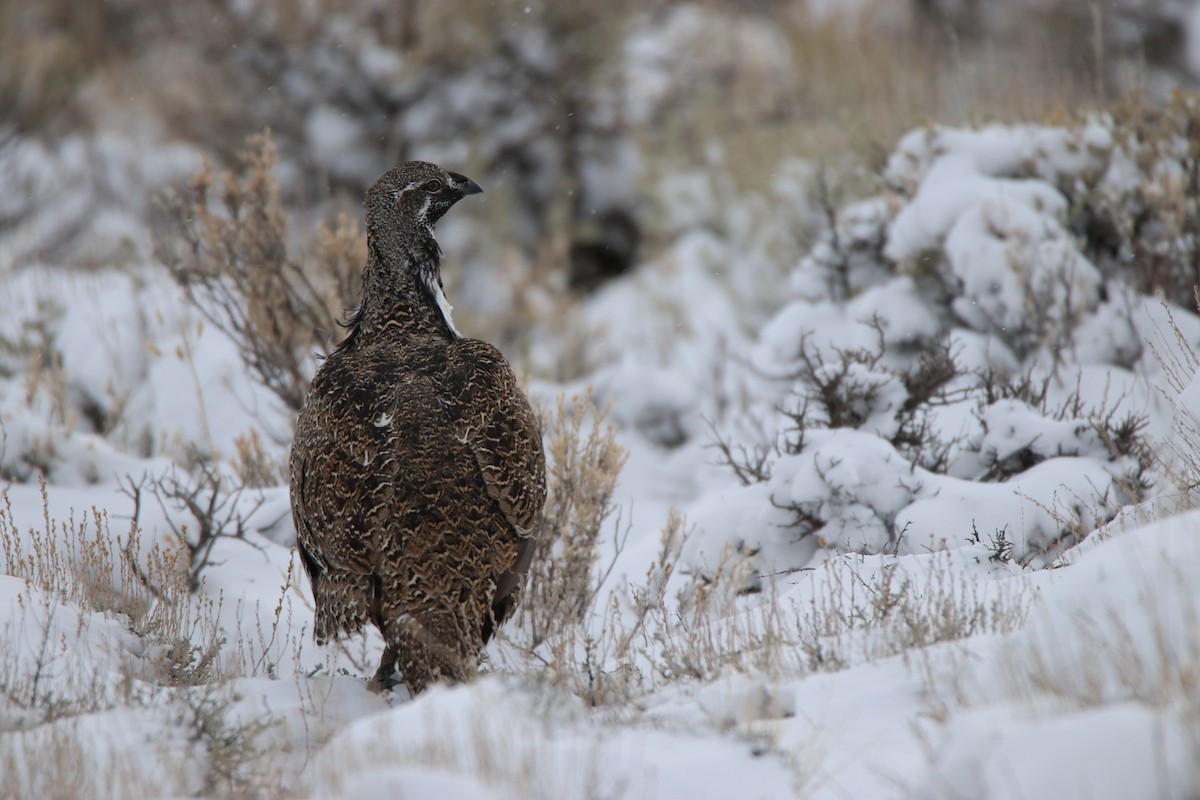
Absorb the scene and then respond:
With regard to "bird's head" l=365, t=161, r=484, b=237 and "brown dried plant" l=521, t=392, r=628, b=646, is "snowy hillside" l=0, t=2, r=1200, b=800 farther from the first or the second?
"bird's head" l=365, t=161, r=484, b=237

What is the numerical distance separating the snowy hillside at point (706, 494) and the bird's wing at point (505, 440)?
0.45 metres

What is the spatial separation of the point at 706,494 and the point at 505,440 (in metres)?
3.01

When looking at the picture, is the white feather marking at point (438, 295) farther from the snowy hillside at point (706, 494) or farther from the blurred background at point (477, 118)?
the blurred background at point (477, 118)

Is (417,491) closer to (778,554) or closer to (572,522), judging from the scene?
(572,522)

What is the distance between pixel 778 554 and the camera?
5047mm

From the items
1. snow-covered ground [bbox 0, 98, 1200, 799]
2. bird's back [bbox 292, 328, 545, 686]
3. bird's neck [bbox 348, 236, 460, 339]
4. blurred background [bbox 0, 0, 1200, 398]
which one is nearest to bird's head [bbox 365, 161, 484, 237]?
bird's neck [bbox 348, 236, 460, 339]

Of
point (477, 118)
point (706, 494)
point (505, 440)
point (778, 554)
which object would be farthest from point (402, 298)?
point (477, 118)

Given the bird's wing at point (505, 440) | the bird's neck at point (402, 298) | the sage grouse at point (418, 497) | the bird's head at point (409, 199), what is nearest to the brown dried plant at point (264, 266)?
the bird's head at point (409, 199)

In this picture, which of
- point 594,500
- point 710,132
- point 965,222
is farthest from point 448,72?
point 594,500

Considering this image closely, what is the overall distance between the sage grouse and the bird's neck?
131 millimetres

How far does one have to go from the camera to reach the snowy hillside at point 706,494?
8.89ft

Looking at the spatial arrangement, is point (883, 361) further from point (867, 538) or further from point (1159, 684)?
point (1159, 684)

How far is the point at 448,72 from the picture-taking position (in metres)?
12.4

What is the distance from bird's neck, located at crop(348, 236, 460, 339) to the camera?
4645 mm
